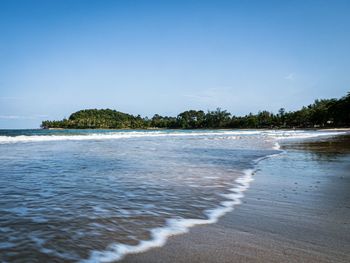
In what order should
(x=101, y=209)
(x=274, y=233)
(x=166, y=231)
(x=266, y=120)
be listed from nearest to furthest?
(x=274, y=233) → (x=166, y=231) → (x=101, y=209) → (x=266, y=120)

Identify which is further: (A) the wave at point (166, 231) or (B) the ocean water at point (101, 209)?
(B) the ocean water at point (101, 209)

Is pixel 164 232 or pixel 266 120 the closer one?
pixel 164 232

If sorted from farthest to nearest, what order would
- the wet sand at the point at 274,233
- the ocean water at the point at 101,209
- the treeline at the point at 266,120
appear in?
1. the treeline at the point at 266,120
2. the ocean water at the point at 101,209
3. the wet sand at the point at 274,233

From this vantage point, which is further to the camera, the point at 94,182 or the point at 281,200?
the point at 94,182

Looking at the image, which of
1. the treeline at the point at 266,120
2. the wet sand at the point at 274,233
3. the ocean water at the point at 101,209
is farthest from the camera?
the treeline at the point at 266,120

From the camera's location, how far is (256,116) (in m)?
161

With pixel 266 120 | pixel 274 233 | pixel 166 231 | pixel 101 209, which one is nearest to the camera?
pixel 274 233

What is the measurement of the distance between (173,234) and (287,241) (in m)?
1.20

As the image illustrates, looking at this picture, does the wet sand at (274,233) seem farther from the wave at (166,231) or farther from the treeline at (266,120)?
the treeline at (266,120)

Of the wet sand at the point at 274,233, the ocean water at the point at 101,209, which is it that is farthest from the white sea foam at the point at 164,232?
the wet sand at the point at 274,233

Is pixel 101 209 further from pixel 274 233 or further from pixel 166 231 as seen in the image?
pixel 274 233

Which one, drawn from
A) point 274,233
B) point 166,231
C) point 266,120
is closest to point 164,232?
point 166,231

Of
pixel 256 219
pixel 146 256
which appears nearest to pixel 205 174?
pixel 256 219

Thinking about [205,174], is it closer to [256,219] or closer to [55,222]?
[256,219]
